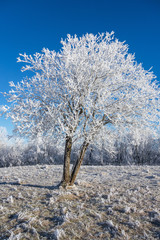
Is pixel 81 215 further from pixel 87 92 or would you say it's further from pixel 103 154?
pixel 103 154

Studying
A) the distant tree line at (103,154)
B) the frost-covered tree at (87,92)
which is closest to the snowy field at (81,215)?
the frost-covered tree at (87,92)

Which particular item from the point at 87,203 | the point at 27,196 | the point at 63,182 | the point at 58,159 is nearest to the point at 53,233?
the point at 87,203

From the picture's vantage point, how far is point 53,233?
15.9 ft

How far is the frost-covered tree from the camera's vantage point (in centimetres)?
895

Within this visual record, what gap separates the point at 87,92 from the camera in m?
8.98

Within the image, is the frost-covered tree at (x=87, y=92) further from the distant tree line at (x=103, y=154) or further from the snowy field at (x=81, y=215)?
the distant tree line at (x=103, y=154)

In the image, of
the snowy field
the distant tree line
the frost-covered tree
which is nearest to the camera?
the snowy field

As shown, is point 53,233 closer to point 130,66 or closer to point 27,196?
point 27,196

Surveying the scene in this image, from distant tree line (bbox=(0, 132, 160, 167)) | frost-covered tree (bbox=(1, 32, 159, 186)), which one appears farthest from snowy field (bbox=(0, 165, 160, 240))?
distant tree line (bbox=(0, 132, 160, 167))

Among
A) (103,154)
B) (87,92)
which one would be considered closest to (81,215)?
(87,92)

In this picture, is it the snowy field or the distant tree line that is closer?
the snowy field

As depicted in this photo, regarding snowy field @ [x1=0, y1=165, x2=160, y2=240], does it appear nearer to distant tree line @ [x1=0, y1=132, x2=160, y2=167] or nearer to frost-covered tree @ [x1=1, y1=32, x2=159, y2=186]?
frost-covered tree @ [x1=1, y1=32, x2=159, y2=186]

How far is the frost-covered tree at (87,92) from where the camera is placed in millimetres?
8945

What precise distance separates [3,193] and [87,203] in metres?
4.70
